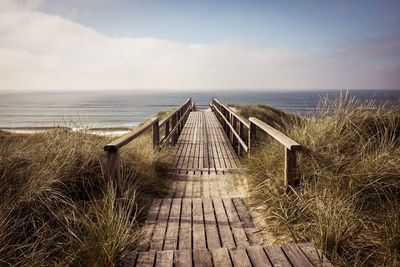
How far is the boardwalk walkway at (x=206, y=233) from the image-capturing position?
6.77 ft

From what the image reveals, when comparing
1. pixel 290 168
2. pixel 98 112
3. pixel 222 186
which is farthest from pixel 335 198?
pixel 98 112

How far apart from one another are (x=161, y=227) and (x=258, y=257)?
1.12m

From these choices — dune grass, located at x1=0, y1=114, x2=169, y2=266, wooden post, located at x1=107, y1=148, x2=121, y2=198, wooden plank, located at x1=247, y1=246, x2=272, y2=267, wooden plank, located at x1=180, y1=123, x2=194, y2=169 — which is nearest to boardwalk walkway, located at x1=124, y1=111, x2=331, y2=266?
wooden plank, located at x1=247, y1=246, x2=272, y2=267

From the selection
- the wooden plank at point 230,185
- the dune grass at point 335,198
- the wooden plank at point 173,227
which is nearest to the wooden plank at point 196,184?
the wooden plank at point 230,185

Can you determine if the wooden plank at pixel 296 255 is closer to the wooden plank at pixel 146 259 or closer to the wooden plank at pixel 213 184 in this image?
the wooden plank at pixel 146 259

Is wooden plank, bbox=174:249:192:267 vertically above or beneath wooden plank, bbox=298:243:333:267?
beneath

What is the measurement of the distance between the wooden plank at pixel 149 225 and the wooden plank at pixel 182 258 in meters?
0.39

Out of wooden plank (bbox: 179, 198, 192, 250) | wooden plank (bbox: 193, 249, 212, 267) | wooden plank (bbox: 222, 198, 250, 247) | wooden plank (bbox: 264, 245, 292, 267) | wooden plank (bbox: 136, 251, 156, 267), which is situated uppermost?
wooden plank (bbox: 264, 245, 292, 267)

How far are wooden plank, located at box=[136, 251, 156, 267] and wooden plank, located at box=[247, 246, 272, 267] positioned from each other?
77 centimetres

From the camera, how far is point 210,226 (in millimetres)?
2826

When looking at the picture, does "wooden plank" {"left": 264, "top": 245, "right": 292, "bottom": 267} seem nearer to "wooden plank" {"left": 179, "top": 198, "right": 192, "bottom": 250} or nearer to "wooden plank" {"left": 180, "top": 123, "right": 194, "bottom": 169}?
"wooden plank" {"left": 179, "top": 198, "right": 192, "bottom": 250}

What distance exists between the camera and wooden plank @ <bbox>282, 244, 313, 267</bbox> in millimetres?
1979

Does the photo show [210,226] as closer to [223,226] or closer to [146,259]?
[223,226]

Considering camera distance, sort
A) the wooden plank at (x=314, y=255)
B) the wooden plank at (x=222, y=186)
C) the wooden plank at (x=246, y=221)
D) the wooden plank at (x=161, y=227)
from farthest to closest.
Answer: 1. the wooden plank at (x=222, y=186)
2. the wooden plank at (x=246, y=221)
3. the wooden plank at (x=161, y=227)
4. the wooden plank at (x=314, y=255)
